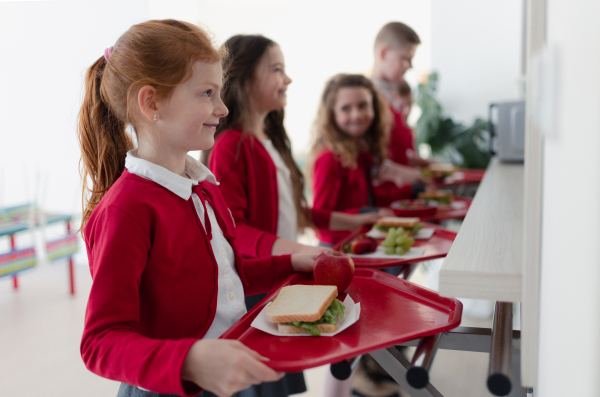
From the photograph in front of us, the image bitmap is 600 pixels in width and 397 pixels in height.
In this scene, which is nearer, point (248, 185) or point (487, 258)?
point (487, 258)

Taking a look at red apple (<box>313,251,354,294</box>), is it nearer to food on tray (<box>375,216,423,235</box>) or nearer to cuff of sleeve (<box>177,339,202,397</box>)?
cuff of sleeve (<box>177,339,202,397</box>)

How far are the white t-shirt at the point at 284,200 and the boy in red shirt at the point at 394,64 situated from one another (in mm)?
1248

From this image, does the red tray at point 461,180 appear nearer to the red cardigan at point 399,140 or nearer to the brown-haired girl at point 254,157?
the red cardigan at point 399,140

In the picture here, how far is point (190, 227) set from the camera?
0.97m

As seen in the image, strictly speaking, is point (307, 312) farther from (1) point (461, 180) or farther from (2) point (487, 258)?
(1) point (461, 180)

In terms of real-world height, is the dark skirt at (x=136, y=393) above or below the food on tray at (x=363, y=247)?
below

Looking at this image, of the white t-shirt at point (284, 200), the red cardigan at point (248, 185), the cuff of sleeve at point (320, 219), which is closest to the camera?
the red cardigan at point (248, 185)

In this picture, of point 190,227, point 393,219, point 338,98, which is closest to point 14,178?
point 338,98

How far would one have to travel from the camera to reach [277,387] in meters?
1.44

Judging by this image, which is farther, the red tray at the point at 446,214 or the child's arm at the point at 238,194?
the red tray at the point at 446,214

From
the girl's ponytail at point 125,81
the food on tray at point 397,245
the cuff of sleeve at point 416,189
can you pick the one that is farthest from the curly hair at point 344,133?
the girl's ponytail at point 125,81

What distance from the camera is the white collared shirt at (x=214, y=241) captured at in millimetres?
952

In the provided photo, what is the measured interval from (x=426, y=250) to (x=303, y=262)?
47 cm

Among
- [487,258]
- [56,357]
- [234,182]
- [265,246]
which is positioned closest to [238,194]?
[234,182]
